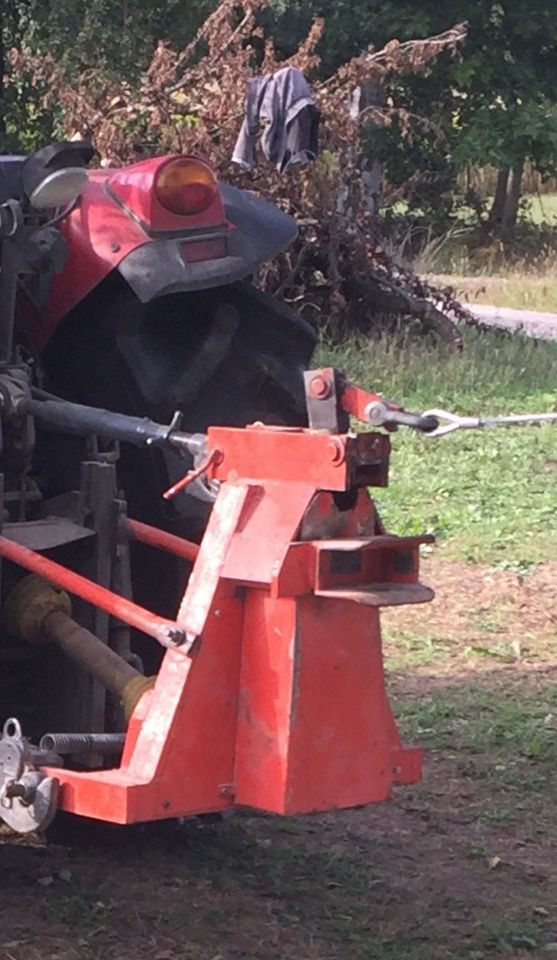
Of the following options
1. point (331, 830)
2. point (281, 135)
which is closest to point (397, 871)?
point (331, 830)

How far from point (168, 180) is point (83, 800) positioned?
1.17 meters

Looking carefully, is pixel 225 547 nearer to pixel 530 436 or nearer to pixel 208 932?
pixel 208 932

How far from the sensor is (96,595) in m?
2.76

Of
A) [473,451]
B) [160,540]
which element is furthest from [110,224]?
[473,451]

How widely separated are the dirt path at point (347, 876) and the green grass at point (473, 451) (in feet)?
5.84

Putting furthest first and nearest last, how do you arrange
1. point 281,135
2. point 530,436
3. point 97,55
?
point 97,55
point 281,135
point 530,436

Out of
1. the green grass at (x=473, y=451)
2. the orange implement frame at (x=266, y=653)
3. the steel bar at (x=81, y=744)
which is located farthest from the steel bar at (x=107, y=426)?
the green grass at (x=473, y=451)

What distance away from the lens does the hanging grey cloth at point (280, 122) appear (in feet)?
33.8

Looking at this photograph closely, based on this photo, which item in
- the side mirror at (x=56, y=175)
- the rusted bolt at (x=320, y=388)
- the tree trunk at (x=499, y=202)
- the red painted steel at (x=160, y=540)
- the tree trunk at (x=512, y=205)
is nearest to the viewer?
the rusted bolt at (x=320, y=388)

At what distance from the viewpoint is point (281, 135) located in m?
10.3

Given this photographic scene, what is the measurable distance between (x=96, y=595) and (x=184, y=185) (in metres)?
0.85

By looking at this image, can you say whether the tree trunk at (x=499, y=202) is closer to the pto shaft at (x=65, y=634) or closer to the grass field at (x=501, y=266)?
the grass field at (x=501, y=266)

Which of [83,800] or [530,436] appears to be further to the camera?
[530,436]

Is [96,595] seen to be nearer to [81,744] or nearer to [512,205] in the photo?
[81,744]
